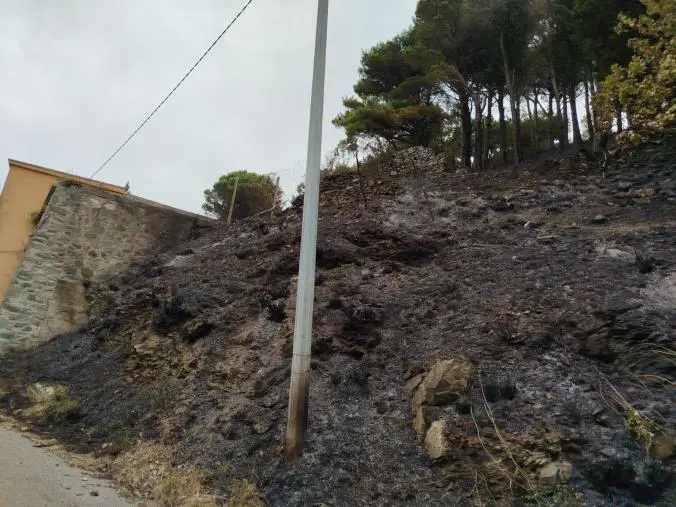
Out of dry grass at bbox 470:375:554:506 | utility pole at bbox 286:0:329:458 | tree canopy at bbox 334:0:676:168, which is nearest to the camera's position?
dry grass at bbox 470:375:554:506

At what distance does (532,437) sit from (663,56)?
191 inches

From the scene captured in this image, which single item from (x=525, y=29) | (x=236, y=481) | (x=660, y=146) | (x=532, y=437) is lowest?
(x=236, y=481)

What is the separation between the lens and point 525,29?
1247 cm

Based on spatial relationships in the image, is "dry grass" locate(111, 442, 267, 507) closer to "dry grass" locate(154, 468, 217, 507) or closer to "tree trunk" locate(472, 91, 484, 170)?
"dry grass" locate(154, 468, 217, 507)

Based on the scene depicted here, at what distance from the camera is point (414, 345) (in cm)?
545

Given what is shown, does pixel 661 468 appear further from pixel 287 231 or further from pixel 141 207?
pixel 141 207

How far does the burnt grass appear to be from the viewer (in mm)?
3869

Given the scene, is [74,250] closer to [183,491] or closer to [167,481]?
[167,481]

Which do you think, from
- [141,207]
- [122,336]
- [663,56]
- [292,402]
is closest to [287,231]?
[122,336]

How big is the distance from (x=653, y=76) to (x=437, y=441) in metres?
5.53

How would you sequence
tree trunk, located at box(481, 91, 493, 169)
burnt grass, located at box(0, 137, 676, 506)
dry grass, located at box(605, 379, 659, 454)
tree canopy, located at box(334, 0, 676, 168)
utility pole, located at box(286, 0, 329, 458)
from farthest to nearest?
tree trunk, located at box(481, 91, 493, 169), tree canopy, located at box(334, 0, 676, 168), utility pole, located at box(286, 0, 329, 458), burnt grass, located at box(0, 137, 676, 506), dry grass, located at box(605, 379, 659, 454)

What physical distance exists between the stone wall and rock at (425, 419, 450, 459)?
855 centimetres

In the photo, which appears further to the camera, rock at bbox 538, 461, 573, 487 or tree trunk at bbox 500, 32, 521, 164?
tree trunk at bbox 500, 32, 521, 164

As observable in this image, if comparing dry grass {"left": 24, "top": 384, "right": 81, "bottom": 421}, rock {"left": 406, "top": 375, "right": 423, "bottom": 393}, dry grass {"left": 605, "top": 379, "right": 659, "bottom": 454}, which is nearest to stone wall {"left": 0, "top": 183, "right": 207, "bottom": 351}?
dry grass {"left": 24, "top": 384, "right": 81, "bottom": 421}
